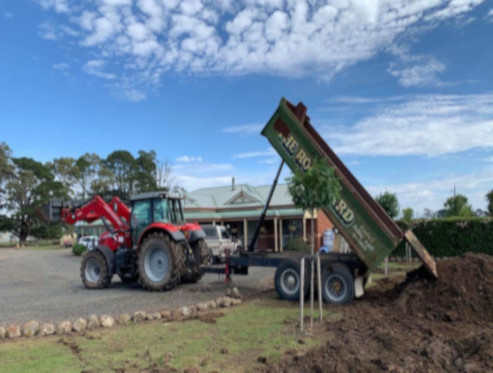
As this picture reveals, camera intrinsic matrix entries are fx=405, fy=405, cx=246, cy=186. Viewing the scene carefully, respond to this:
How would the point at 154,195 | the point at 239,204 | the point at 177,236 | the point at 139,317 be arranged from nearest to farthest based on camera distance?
the point at 139,317
the point at 177,236
the point at 154,195
the point at 239,204

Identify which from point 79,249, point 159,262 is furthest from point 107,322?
point 79,249

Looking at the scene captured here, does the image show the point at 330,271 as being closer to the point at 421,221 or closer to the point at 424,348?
the point at 424,348

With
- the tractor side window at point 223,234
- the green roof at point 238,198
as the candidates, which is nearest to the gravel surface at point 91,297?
the tractor side window at point 223,234

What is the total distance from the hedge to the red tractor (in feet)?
41.9

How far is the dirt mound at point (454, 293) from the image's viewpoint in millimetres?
7766

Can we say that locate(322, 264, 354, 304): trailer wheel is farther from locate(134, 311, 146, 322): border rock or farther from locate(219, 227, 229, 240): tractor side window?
locate(219, 227, 229, 240): tractor side window

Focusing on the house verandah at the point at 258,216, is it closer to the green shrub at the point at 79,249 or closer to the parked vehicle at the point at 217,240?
the parked vehicle at the point at 217,240

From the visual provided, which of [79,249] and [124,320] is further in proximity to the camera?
[79,249]

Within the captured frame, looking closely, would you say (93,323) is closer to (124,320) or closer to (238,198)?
(124,320)

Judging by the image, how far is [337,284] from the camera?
9484 mm

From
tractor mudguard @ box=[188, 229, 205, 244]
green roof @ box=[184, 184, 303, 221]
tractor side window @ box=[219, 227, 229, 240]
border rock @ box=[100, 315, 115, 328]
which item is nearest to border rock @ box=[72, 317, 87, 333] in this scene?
border rock @ box=[100, 315, 115, 328]

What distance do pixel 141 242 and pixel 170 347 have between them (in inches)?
246

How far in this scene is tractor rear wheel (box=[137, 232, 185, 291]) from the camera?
1151 centimetres

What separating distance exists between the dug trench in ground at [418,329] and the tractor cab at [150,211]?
6111 millimetres
